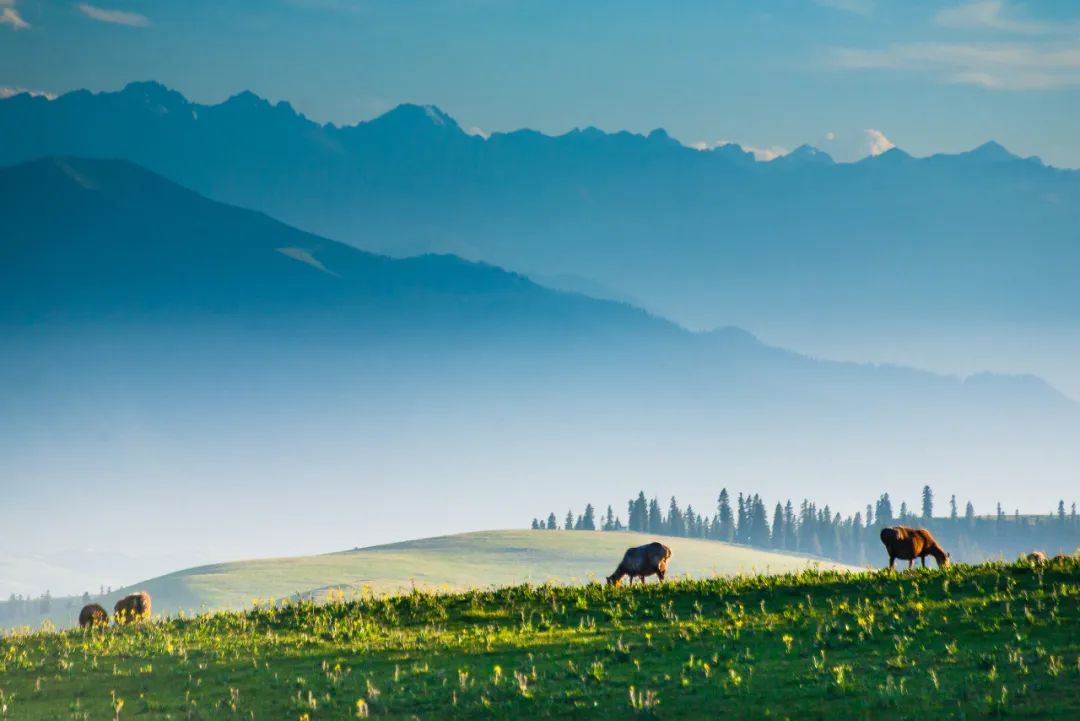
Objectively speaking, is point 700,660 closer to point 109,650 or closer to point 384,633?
point 384,633

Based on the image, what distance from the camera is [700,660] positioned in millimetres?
36438

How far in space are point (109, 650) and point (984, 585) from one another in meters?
26.2

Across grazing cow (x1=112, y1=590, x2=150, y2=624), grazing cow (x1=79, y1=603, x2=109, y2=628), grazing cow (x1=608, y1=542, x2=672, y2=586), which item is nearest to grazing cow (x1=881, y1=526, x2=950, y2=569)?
grazing cow (x1=608, y1=542, x2=672, y2=586)

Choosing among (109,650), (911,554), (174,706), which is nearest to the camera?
(174,706)

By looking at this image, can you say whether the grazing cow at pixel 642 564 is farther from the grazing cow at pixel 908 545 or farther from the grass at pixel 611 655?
the grazing cow at pixel 908 545

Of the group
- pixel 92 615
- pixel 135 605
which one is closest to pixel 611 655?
pixel 92 615

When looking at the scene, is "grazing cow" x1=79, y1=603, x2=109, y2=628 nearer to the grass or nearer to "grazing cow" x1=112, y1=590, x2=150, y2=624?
"grazing cow" x1=112, y1=590, x2=150, y2=624

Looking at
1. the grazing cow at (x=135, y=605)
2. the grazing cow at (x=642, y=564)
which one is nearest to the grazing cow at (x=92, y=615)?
the grazing cow at (x=135, y=605)

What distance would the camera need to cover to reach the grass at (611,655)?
32844 mm

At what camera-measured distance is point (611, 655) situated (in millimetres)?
37875

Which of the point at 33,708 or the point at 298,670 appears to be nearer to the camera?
the point at 33,708

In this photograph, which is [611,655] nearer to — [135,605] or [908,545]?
[908,545]

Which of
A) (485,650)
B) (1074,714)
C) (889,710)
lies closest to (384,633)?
(485,650)

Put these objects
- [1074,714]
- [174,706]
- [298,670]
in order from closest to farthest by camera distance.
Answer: [1074,714], [174,706], [298,670]
